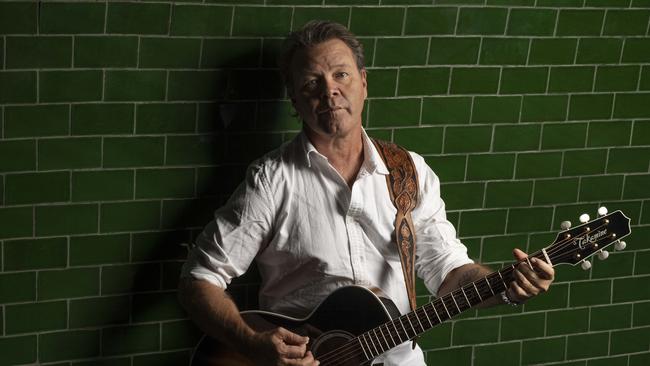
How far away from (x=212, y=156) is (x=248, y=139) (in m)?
0.15

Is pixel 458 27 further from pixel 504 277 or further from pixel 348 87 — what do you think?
pixel 504 277

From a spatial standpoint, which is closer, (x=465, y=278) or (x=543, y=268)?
(x=543, y=268)

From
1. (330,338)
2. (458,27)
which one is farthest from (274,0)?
(330,338)

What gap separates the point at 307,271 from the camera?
3600 mm

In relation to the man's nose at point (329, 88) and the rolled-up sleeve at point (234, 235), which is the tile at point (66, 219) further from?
the man's nose at point (329, 88)

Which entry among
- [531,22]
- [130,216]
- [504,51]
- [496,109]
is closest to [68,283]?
[130,216]

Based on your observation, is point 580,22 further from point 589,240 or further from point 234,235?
point 234,235

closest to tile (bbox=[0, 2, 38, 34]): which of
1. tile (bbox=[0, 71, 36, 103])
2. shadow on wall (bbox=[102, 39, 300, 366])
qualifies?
tile (bbox=[0, 71, 36, 103])

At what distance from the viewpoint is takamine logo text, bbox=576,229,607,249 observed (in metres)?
3.28

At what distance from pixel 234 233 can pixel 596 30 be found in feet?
5.93

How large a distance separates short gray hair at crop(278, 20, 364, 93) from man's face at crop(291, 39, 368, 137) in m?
0.02

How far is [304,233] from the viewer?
3.55 meters

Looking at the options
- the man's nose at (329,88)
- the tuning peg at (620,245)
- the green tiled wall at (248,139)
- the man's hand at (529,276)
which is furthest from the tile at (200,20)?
the tuning peg at (620,245)

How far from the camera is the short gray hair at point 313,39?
3518 millimetres
